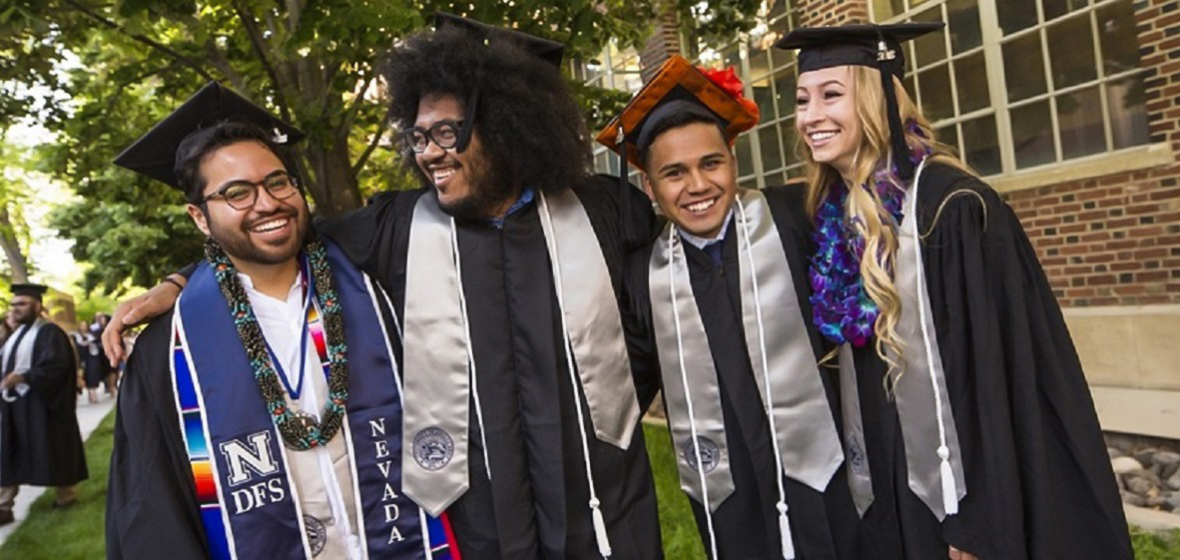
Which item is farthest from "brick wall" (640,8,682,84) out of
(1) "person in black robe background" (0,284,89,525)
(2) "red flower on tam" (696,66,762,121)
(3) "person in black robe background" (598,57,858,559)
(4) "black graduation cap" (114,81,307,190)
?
(4) "black graduation cap" (114,81,307,190)

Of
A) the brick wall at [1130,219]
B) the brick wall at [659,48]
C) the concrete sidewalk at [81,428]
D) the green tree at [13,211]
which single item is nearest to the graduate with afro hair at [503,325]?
the brick wall at [1130,219]

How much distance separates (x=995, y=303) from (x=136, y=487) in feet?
7.15

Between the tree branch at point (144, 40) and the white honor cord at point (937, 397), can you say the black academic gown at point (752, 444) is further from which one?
the tree branch at point (144, 40)

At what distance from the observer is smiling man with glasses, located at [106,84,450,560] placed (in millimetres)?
2252

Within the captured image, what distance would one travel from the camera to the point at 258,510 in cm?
229

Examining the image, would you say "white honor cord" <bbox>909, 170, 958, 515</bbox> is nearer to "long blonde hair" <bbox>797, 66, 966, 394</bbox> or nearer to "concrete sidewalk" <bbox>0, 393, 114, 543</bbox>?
"long blonde hair" <bbox>797, 66, 966, 394</bbox>

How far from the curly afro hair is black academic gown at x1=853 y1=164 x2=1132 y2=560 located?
1.03 metres

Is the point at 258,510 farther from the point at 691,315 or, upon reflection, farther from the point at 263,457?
the point at 691,315

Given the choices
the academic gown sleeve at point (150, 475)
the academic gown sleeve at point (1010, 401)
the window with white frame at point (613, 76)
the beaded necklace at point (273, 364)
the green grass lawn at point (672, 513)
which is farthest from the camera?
the window with white frame at point (613, 76)

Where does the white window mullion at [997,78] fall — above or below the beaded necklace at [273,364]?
above

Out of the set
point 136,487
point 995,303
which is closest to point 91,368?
point 136,487

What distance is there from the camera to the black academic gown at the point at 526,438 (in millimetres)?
2357

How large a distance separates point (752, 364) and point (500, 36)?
3.95 feet

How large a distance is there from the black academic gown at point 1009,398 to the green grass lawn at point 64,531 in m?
4.44
